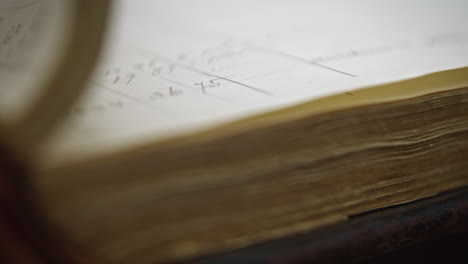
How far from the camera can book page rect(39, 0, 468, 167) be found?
0.92 feet

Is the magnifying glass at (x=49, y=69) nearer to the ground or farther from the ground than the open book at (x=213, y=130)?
farther from the ground

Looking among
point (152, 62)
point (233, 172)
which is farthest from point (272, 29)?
point (233, 172)

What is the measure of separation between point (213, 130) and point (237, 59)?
14 centimetres

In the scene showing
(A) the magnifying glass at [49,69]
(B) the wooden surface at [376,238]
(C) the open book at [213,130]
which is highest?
(A) the magnifying glass at [49,69]

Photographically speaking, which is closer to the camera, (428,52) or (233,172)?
(233,172)

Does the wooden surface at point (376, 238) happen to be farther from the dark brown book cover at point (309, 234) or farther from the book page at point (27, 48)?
the book page at point (27, 48)

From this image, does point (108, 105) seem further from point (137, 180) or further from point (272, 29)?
point (272, 29)

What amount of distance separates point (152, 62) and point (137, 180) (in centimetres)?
16

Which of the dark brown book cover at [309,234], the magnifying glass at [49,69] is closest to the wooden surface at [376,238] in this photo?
the dark brown book cover at [309,234]

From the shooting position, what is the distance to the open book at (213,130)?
0.81 feet

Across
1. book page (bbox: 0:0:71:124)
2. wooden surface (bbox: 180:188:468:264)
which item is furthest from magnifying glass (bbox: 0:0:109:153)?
wooden surface (bbox: 180:188:468:264)

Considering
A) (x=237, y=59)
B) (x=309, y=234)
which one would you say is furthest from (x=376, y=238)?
(x=237, y=59)

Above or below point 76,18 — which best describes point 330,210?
below

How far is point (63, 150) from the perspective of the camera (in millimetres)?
244
